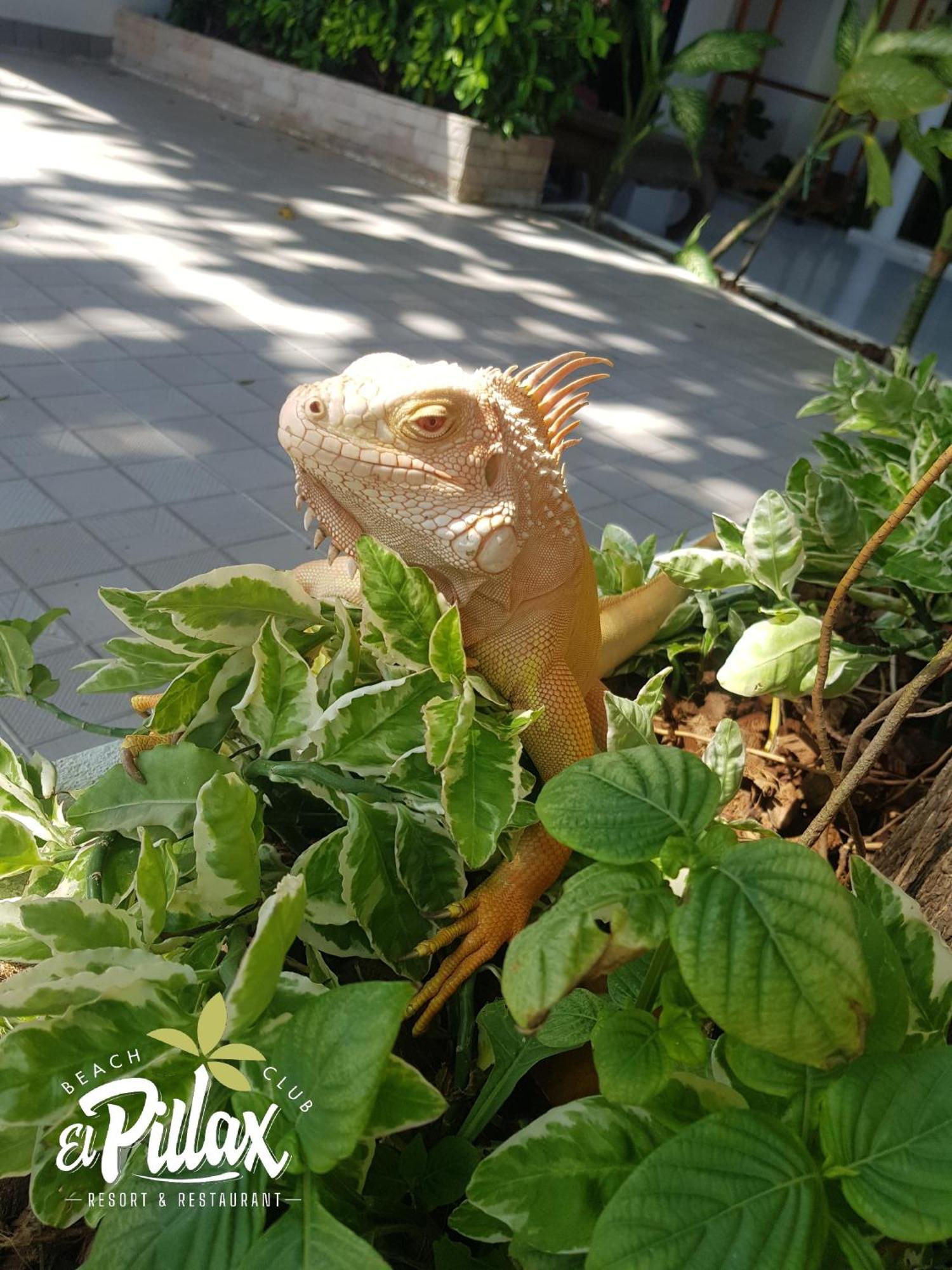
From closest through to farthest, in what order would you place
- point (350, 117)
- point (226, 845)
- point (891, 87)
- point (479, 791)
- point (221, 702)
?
1. point (226, 845)
2. point (479, 791)
3. point (221, 702)
4. point (891, 87)
5. point (350, 117)

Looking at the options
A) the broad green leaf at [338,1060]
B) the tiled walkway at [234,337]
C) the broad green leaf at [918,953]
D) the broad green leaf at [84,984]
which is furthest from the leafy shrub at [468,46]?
the broad green leaf at [338,1060]

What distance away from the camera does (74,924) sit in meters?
1.00

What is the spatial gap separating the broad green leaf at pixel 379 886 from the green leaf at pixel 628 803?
301mm

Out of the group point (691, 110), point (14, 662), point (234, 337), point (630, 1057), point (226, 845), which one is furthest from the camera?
point (691, 110)

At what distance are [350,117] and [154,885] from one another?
10220mm

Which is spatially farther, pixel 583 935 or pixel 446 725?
pixel 446 725

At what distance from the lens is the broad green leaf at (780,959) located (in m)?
0.71

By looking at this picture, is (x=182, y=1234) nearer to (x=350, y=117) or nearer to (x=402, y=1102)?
(x=402, y=1102)

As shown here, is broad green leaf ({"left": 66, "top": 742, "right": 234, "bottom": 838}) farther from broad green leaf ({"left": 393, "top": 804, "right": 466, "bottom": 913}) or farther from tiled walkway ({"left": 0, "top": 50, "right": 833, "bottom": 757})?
tiled walkway ({"left": 0, "top": 50, "right": 833, "bottom": 757})

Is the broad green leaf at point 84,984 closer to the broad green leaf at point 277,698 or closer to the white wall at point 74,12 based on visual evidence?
the broad green leaf at point 277,698

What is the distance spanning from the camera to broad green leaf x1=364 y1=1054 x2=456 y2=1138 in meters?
0.83

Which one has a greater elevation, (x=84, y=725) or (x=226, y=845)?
(x=226, y=845)

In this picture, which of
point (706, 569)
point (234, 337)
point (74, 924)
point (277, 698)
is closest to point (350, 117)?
point (234, 337)

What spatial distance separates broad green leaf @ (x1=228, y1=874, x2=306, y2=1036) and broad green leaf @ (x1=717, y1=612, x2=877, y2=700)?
1103 mm
